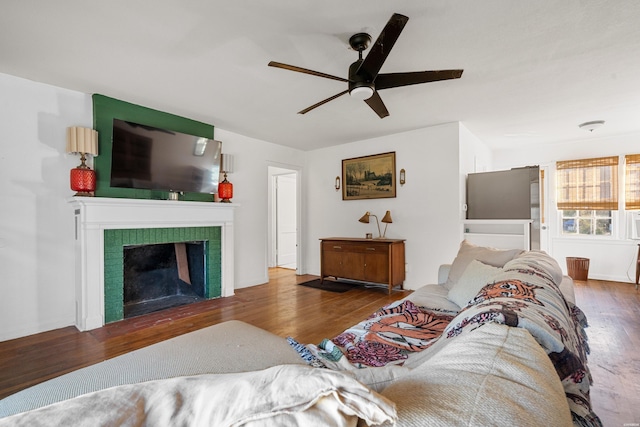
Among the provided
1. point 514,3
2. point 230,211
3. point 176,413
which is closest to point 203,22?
point 514,3

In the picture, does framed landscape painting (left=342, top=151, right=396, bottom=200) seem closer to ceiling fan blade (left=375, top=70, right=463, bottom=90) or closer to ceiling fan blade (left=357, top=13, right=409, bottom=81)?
ceiling fan blade (left=375, top=70, right=463, bottom=90)

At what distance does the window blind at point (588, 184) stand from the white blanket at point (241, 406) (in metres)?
6.54

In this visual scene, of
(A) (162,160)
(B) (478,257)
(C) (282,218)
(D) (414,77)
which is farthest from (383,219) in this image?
(A) (162,160)

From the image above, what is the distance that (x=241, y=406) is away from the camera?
470 millimetres

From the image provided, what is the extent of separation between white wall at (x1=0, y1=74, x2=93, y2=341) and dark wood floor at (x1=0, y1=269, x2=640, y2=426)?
0.26m

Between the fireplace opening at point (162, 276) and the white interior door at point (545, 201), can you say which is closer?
the fireplace opening at point (162, 276)

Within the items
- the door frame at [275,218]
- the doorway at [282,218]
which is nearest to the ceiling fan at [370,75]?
the door frame at [275,218]

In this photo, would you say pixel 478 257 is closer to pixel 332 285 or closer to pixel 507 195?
pixel 507 195

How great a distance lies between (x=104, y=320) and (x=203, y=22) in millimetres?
3033

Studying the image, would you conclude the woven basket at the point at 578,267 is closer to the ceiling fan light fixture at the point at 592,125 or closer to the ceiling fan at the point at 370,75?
the ceiling fan light fixture at the point at 592,125

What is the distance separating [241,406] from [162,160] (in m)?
3.64

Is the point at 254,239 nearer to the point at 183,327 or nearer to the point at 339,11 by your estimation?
the point at 183,327

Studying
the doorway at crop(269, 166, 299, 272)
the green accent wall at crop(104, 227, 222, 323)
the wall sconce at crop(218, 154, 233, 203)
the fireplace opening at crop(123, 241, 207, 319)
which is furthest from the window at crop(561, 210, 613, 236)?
the fireplace opening at crop(123, 241, 207, 319)

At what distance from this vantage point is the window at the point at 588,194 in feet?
16.1
